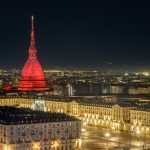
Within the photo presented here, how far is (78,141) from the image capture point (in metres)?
57.4

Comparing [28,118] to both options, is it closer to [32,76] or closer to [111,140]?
[111,140]

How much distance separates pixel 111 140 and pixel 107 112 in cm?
1688

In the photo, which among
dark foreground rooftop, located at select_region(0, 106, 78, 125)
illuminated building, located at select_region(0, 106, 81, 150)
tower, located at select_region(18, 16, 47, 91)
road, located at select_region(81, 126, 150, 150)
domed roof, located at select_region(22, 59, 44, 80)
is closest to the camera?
illuminated building, located at select_region(0, 106, 81, 150)

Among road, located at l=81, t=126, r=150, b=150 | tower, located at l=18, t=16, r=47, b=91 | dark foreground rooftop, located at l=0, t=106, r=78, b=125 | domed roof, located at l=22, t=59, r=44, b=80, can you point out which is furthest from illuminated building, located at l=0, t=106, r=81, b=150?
domed roof, located at l=22, t=59, r=44, b=80

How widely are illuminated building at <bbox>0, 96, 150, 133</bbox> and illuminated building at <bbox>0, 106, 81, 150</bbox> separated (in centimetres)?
1487

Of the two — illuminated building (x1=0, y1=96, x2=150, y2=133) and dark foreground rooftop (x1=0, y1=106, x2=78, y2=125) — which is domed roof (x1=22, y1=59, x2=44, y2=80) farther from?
dark foreground rooftop (x1=0, y1=106, x2=78, y2=125)

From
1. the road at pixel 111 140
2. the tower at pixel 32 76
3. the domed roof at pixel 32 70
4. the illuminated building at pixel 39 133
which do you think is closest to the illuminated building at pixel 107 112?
the road at pixel 111 140

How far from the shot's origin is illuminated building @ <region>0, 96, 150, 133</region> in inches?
2859

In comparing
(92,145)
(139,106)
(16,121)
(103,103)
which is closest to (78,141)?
(92,145)

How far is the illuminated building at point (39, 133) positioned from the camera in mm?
54656

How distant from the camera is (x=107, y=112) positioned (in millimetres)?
79188

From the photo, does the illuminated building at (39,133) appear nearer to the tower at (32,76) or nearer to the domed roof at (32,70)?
the tower at (32,76)

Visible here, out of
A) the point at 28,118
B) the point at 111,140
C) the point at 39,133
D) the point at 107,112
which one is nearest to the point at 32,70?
the point at 107,112

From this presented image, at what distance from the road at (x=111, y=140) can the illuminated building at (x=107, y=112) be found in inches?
100
